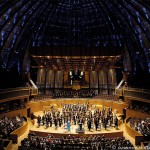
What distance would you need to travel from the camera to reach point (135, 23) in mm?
25453

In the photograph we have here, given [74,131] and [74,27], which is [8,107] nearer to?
[74,131]

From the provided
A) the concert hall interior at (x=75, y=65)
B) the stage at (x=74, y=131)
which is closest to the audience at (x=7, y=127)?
the concert hall interior at (x=75, y=65)

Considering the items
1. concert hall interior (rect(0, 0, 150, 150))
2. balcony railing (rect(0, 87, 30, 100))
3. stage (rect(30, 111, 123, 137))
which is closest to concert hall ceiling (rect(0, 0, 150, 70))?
concert hall interior (rect(0, 0, 150, 150))

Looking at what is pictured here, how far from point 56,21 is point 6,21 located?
8785mm

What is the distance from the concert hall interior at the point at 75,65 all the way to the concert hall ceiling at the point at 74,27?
0.10m

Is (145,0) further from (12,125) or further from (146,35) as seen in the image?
(12,125)

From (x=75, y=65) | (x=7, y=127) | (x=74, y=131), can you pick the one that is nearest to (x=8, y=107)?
(x=7, y=127)

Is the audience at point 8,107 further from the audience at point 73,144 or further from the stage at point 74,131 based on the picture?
the audience at point 73,144

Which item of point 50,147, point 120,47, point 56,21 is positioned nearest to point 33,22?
point 56,21

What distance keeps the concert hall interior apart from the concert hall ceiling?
3.8 inches

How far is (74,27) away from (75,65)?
5898mm

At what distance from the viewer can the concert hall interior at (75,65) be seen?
66.0 feet

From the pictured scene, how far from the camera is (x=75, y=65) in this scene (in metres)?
33.8

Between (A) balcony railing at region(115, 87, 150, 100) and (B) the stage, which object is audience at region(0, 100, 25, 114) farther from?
(A) balcony railing at region(115, 87, 150, 100)
